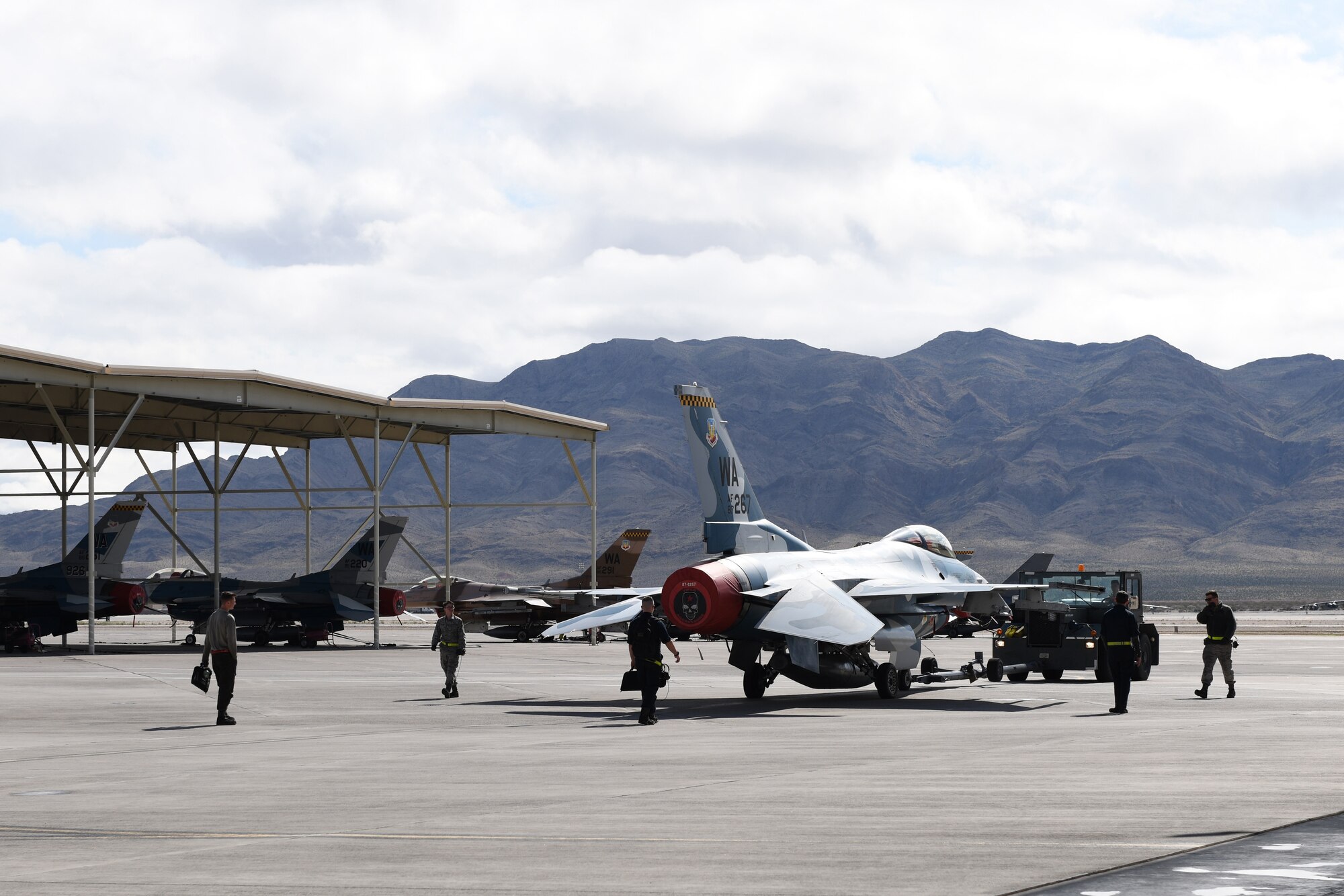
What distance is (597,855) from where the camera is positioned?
9422 millimetres

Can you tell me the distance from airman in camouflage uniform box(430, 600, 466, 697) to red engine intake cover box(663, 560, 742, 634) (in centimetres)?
405

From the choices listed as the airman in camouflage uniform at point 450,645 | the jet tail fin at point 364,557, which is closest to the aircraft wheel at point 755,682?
the airman in camouflage uniform at point 450,645

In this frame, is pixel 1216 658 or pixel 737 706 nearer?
pixel 737 706

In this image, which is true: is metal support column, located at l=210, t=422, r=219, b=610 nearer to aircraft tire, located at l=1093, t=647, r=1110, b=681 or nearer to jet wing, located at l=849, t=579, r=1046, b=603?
jet wing, located at l=849, t=579, r=1046, b=603

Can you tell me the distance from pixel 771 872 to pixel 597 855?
1248mm

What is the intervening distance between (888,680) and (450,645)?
24.3 feet

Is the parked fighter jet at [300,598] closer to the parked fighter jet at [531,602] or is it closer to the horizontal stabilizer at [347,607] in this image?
the horizontal stabilizer at [347,607]

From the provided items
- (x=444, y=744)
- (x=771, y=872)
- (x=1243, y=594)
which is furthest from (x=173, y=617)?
(x=1243, y=594)

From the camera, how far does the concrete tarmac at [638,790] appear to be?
29.2ft

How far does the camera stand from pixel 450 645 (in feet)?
86.5

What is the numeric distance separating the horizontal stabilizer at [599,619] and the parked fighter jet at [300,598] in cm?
2493

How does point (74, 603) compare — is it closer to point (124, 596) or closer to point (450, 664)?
point (124, 596)

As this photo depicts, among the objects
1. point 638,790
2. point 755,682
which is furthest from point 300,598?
point 638,790

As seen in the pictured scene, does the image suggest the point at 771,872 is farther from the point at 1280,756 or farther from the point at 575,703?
the point at 575,703
